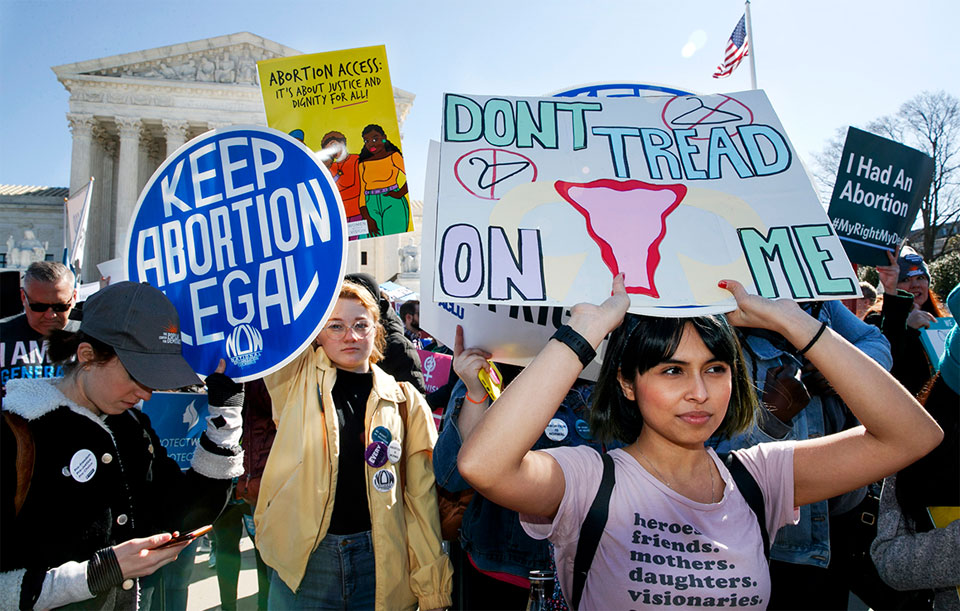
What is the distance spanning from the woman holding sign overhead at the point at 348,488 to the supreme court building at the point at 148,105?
3122 centimetres

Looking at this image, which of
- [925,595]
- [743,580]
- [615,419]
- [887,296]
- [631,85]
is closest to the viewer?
[743,580]

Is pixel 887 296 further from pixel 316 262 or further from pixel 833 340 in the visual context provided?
pixel 316 262

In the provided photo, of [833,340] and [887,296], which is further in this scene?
[887,296]

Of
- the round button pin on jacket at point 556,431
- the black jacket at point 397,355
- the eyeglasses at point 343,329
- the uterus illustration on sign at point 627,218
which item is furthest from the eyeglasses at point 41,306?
the uterus illustration on sign at point 627,218

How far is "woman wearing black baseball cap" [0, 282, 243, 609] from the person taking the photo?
142 cm

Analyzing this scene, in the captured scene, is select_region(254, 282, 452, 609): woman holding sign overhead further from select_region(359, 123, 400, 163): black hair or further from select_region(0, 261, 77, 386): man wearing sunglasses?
select_region(0, 261, 77, 386): man wearing sunglasses

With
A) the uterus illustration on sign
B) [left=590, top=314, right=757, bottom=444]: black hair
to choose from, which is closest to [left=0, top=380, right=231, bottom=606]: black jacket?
[left=590, top=314, right=757, bottom=444]: black hair

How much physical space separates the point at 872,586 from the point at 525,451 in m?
1.49

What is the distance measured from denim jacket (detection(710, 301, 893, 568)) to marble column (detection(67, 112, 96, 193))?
39110mm

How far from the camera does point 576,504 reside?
147 cm

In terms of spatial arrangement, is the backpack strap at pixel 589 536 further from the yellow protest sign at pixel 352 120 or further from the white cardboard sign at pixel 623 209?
the yellow protest sign at pixel 352 120

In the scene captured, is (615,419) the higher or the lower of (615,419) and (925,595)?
the higher

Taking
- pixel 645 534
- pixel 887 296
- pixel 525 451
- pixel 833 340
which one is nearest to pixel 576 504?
pixel 645 534

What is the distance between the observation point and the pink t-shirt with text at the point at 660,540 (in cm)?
141
